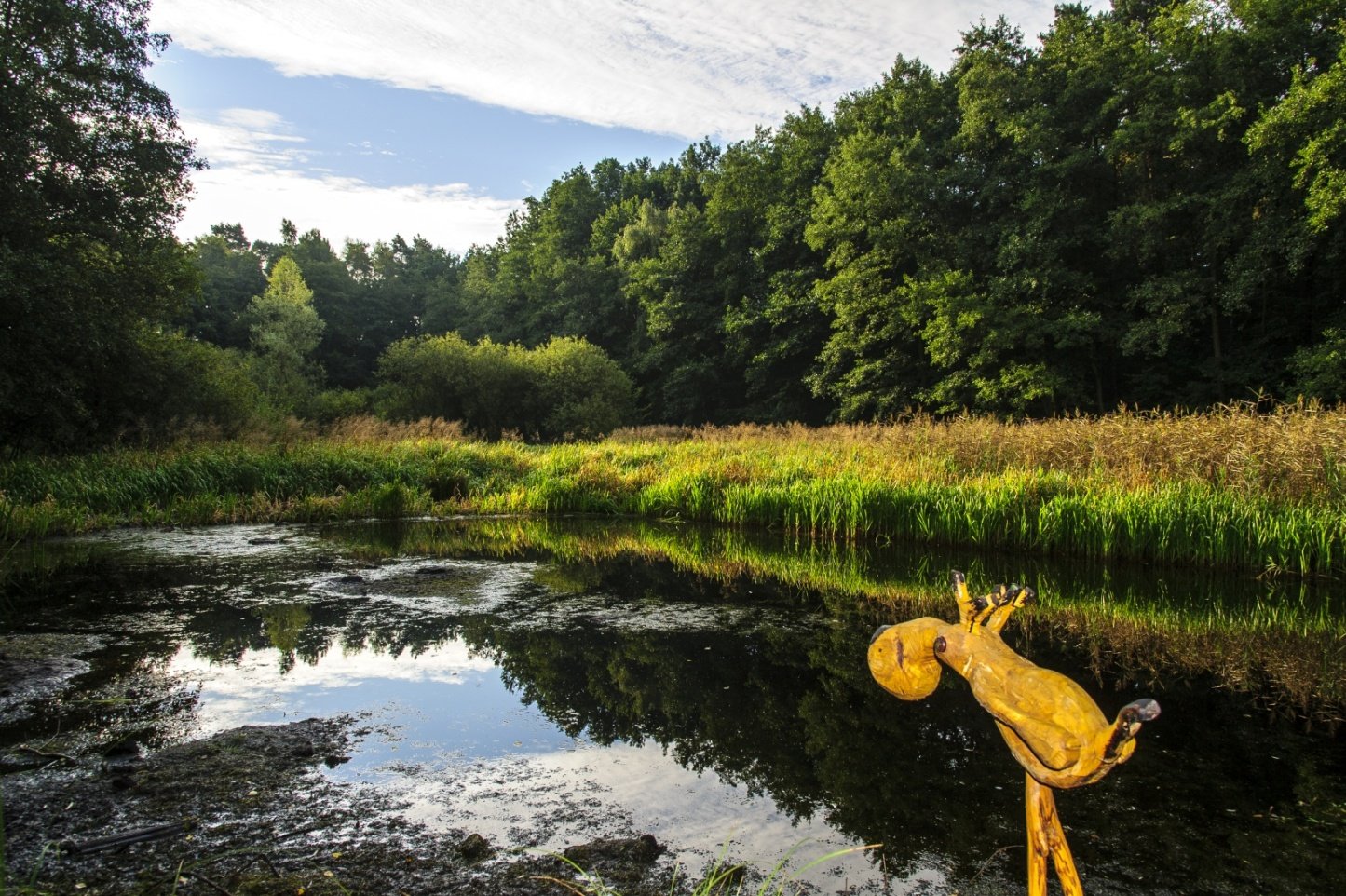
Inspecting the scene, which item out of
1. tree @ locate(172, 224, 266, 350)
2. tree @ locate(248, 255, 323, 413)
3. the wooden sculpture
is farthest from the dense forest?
the wooden sculpture

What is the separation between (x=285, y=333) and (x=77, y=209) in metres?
30.8

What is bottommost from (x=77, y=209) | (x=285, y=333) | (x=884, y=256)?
(x=285, y=333)

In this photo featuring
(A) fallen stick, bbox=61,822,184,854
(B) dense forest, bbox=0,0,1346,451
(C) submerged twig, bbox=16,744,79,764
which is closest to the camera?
(A) fallen stick, bbox=61,822,184,854

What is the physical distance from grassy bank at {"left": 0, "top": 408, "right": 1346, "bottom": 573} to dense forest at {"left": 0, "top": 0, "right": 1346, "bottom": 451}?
14.1ft

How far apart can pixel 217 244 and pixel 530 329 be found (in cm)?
3123

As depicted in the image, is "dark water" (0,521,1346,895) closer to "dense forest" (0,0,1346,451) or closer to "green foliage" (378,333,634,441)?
"dense forest" (0,0,1346,451)

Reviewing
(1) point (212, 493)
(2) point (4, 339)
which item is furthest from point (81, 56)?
(1) point (212, 493)

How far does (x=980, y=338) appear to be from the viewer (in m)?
26.5

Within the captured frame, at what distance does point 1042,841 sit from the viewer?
1.19 metres

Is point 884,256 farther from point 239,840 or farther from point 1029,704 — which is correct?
point 1029,704

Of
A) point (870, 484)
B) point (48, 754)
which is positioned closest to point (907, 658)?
point (48, 754)

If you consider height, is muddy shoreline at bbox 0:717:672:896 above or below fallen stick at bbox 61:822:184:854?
below

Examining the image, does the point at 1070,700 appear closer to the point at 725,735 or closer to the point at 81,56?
the point at 725,735

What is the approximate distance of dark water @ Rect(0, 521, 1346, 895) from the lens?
10.6ft
